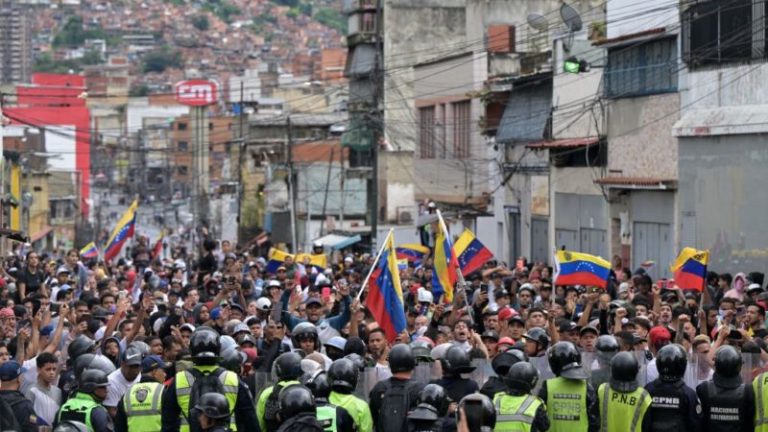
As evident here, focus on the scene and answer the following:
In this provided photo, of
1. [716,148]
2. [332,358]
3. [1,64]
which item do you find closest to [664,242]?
[716,148]

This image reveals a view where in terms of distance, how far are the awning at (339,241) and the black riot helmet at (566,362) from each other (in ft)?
125

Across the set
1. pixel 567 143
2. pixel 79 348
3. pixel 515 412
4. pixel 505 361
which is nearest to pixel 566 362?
pixel 505 361

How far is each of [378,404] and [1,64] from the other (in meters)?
132

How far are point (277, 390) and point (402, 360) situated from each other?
0.89 m

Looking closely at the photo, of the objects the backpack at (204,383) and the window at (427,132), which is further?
the window at (427,132)

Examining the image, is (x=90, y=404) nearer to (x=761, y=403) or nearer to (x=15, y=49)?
(x=761, y=403)

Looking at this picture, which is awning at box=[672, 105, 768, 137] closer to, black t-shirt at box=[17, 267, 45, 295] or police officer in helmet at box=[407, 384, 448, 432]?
black t-shirt at box=[17, 267, 45, 295]

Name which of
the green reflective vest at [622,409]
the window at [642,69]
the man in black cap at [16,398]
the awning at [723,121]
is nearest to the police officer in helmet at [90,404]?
the man in black cap at [16,398]

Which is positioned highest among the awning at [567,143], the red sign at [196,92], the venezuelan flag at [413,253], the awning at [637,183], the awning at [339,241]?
the red sign at [196,92]

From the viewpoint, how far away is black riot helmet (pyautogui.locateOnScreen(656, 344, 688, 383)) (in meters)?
13.1

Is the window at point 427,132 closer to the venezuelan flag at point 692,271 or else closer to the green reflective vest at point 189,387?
the venezuelan flag at point 692,271

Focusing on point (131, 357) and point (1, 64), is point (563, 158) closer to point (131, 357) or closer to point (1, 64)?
point (131, 357)

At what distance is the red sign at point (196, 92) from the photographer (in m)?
142

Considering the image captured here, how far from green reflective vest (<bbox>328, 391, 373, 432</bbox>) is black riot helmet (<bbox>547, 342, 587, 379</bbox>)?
1.36 m
